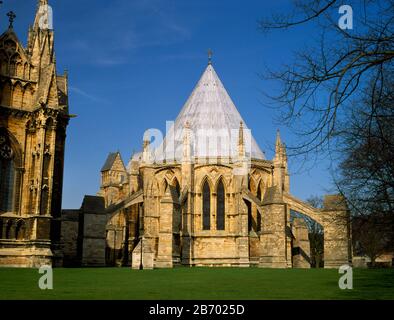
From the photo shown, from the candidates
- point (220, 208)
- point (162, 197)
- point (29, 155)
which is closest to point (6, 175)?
point (29, 155)

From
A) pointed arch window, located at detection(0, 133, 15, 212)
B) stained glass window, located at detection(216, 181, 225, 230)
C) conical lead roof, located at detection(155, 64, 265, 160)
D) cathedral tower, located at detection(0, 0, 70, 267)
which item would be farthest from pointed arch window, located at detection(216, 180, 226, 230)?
pointed arch window, located at detection(0, 133, 15, 212)

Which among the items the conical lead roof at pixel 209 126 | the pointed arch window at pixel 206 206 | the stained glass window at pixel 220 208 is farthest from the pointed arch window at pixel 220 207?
the conical lead roof at pixel 209 126

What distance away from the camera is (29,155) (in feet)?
Result: 101

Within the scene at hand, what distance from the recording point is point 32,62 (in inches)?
1272

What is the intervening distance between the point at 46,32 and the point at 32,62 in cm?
223

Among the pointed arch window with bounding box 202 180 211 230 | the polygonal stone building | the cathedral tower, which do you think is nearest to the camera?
the cathedral tower

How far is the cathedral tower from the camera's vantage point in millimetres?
29281

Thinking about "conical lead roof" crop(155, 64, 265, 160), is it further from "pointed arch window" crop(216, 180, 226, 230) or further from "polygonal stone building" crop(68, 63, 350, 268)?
"pointed arch window" crop(216, 180, 226, 230)

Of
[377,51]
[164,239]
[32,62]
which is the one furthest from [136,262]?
[377,51]

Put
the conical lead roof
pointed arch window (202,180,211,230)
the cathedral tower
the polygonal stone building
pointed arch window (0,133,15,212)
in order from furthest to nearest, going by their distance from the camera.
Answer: the conical lead roof → pointed arch window (202,180,211,230) → the polygonal stone building → pointed arch window (0,133,15,212) → the cathedral tower

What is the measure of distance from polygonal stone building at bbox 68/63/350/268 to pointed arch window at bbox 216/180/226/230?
8 cm

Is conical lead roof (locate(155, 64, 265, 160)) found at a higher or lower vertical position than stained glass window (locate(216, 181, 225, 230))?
higher

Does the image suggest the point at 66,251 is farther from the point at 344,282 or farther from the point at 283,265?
the point at 344,282

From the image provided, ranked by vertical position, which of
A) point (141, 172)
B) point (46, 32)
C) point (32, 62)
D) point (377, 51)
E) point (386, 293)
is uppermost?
point (46, 32)
